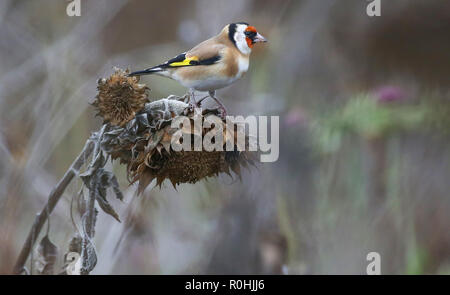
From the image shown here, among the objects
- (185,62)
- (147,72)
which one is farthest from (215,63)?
(147,72)

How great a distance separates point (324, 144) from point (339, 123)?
5.2 inches

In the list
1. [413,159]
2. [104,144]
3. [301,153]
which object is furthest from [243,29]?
[413,159]

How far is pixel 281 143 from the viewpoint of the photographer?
252 centimetres

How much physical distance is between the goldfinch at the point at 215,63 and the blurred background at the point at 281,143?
70 cm

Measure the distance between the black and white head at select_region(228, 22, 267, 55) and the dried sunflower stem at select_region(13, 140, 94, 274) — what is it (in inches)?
22.4

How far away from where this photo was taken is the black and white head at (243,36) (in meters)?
1.74

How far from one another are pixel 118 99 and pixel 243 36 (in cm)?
50

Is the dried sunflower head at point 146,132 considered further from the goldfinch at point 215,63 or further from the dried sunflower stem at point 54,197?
the goldfinch at point 215,63

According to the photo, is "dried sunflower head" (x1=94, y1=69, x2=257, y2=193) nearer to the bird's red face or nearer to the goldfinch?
the goldfinch

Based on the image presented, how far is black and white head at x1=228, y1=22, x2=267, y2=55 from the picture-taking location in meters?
1.74

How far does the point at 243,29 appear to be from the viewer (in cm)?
174

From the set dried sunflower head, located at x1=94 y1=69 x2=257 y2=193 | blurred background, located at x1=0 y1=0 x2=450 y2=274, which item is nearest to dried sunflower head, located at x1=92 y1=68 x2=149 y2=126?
dried sunflower head, located at x1=94 y1=69 x2=257 y2=193

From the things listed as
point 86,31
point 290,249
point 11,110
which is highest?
point 86,31

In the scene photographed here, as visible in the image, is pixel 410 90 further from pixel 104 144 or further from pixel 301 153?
pixel 104 144
